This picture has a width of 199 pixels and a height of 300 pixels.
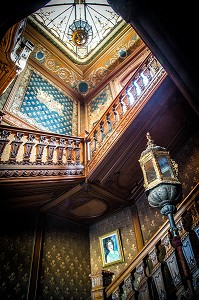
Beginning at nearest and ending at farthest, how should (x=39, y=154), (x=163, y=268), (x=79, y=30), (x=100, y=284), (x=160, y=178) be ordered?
(x=160, y=178), (x=163, y=268), (x=100, y=284), (x=39, y=154), (x=79, y=30)

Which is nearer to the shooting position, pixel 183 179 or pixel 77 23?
pixel 183 179

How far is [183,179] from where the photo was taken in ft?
17.7

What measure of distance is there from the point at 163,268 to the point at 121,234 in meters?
3.14

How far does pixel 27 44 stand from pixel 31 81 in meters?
2.99

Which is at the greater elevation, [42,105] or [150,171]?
[42,105]

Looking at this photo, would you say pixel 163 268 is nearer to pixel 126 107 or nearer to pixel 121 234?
pixel 121 234

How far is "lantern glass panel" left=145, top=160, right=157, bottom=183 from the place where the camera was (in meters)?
3.41

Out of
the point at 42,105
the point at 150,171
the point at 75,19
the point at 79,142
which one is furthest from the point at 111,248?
the point at 75,19

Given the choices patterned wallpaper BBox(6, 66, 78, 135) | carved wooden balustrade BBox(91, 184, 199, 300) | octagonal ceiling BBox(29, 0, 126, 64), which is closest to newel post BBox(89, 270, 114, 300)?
carved wooden balustrade BBox(91, 184, 199, 300)

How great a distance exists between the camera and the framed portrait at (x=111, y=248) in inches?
244

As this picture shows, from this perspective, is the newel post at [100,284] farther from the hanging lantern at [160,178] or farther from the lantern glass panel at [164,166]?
the lantern glass panel at [164,166]

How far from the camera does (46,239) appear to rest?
20.0 ft

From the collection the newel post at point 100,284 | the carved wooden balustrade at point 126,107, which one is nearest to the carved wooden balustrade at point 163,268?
the newel post at point 100,284

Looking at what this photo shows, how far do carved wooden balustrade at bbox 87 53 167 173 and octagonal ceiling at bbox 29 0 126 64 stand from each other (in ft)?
11.1
